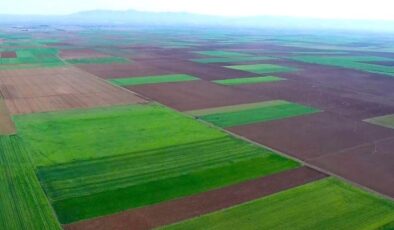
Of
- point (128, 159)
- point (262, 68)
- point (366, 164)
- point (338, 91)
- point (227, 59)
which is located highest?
point (227, 59)

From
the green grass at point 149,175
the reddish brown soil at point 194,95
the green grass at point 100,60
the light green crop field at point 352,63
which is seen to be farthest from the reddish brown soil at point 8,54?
the green grass at point 149,175

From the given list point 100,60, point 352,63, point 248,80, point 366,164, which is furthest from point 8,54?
point 366,164

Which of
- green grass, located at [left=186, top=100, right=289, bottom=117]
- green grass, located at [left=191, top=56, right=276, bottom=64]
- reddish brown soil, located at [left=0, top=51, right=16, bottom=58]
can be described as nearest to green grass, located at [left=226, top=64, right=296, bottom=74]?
green grass, located at [left=191, top=56, right=276, bottom=64]

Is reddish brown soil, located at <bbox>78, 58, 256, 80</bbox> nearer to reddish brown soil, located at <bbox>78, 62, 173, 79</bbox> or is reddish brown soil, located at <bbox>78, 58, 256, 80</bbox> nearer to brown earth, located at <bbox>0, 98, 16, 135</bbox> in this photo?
reddish brown soil, located at <bbox>78, 62, 173, 79</bbox>

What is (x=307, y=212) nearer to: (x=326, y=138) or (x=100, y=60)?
(x=326, y=138)

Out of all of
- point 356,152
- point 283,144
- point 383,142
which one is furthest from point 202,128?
point 383,142

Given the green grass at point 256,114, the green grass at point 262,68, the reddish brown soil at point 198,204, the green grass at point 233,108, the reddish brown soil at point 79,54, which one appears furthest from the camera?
the reddish brown soil at point 79,54

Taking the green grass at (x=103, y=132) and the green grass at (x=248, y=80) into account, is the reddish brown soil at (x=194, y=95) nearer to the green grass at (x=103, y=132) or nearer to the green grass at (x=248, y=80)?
the green grass at (x=248, y=80)
